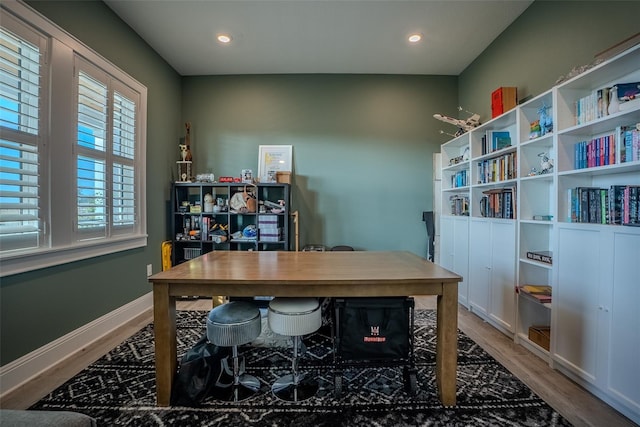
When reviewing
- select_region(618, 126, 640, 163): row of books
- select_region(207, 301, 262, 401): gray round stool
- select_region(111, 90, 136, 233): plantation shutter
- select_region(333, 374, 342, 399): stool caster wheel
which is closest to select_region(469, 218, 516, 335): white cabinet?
select_region(618, 126, 640, 163): row of books

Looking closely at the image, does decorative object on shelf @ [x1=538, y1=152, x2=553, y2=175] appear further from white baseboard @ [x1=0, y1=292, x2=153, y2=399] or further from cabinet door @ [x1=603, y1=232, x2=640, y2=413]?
white baseboard @ [x1=0, y1=292, x2=153, y2=399]

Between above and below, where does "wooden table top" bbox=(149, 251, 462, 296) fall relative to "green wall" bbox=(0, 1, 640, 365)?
below

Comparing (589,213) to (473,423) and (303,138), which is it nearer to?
(473,423)

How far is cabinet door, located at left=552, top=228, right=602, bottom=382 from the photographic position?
172cm

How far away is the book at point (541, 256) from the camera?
214 cm

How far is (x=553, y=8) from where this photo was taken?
7.80ft

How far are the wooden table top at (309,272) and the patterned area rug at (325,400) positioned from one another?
0.60m

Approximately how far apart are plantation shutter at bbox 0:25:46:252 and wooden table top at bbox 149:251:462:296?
1.13m

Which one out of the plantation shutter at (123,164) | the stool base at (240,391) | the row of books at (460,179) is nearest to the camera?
the stool base at (240,391)

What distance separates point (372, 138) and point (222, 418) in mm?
3658

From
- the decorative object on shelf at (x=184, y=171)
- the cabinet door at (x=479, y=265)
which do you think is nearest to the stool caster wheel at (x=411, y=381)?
the cabinet door at (x=479, y=265)

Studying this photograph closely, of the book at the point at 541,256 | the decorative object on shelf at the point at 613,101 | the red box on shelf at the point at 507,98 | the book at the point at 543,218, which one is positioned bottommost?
the book at the point at 541,256

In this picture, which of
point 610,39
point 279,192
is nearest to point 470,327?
point 610,39

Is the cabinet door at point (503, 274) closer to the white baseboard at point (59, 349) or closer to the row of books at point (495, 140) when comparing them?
the row of books at point (495, 140)
